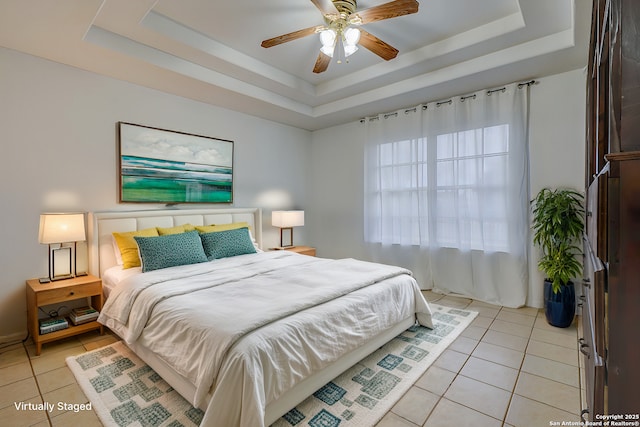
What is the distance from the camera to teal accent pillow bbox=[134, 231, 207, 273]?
283cm

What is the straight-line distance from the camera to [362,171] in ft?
16.0

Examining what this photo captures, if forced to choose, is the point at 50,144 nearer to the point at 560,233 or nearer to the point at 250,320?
the point at 250,320

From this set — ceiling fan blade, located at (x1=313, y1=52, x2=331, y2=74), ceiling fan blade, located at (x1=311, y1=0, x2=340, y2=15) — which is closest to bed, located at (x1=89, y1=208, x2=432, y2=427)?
ceiling fan blade, located at (x1=313, y1=52, x2=331, y2=74)

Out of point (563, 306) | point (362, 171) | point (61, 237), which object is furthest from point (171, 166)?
point (563, 306)

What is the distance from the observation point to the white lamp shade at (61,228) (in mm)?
2611

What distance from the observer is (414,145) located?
4.20 m

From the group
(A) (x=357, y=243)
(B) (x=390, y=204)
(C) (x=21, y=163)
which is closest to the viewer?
(C) (x=21, y=163)

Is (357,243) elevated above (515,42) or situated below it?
below

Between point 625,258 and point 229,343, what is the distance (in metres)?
1.56

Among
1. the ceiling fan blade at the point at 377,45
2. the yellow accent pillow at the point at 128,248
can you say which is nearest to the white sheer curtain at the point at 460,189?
the ceiling fan blade at the point at 377,45

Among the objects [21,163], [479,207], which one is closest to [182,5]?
[21,163]

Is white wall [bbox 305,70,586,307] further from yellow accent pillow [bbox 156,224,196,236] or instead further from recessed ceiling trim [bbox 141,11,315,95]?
yellow accent pillow [bbox 156,224,196,236]

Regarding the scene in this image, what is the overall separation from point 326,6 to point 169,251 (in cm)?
252

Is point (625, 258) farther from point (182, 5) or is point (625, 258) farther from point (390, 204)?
point (390, 204)
